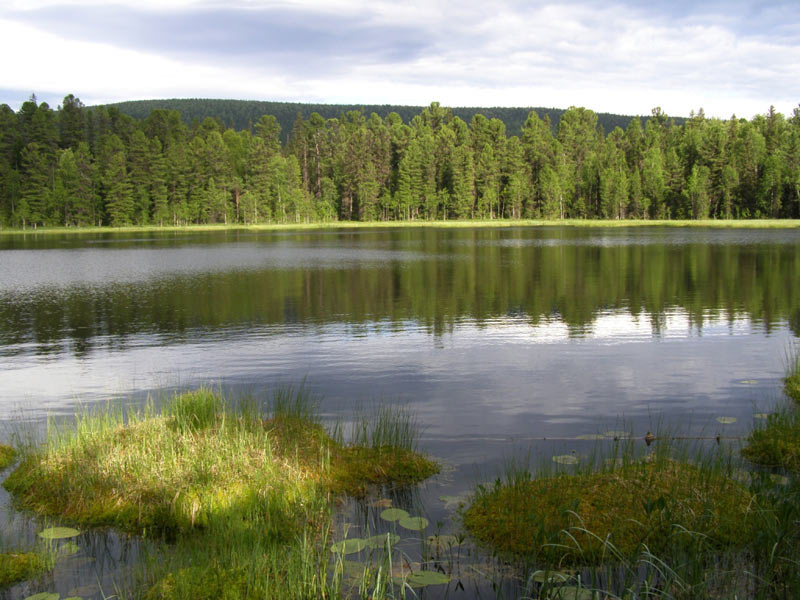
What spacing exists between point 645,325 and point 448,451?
14807 mm

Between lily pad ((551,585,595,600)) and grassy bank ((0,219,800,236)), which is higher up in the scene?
grassy bank ((0,219,800,236))

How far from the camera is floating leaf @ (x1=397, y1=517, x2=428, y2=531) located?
757cm

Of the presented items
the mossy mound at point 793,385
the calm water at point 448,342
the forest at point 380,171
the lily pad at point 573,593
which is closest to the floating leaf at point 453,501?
the calm water at point 448,342

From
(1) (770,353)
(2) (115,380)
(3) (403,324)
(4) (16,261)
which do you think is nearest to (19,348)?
(2) (115,380)

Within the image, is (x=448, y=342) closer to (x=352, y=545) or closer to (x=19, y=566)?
(x=352, y=545)

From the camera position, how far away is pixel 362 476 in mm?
9289

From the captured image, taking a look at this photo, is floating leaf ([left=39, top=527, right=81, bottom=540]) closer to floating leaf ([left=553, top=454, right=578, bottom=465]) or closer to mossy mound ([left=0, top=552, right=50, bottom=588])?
mossy mound ([left=0, top=552, right=50, bottom=588])

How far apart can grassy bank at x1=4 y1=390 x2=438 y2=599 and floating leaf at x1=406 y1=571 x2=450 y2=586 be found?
824 millimetres

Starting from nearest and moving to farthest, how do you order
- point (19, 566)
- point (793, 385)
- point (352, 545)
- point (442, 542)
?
point (19, 566)
point (352, 545)
point (442, 542)
point (793, 385)

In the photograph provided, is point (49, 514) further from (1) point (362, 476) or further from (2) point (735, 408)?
(2) point (735, 408)

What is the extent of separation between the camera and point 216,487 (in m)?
8.06

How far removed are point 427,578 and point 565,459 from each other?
406cm

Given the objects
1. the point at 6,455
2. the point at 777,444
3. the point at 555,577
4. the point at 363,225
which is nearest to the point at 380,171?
the point at 363,225

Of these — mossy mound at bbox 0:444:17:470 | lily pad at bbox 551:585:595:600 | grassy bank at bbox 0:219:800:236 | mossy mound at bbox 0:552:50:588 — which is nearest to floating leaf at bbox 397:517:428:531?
lily pad at bbox 551:585:595:600
